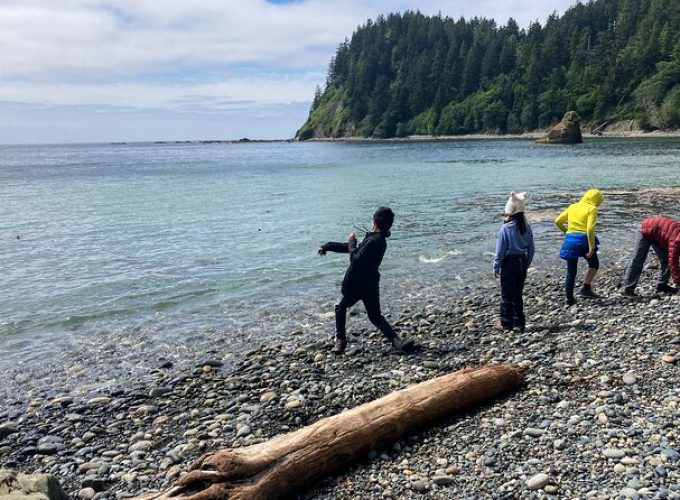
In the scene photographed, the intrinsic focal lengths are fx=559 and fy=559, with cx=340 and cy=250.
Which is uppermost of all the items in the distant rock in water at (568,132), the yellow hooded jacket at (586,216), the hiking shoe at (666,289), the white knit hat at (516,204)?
the distant rock in water at (568,132)

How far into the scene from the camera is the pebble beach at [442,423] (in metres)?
5.81

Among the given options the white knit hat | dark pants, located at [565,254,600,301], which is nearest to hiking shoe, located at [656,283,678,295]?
dark pants, located at [565,254,600,301]

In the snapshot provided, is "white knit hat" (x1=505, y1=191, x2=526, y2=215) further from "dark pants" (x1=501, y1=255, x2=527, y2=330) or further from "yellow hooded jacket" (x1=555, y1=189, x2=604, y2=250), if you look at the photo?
"yellow hooded jacket" (x1=555, y1=189, x2=604, y2=250)

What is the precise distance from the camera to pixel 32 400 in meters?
9.86

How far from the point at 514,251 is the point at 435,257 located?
10202 mm

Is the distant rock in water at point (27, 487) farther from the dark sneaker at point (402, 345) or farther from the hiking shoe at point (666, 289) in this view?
the hiking shoe at point (666, 289)

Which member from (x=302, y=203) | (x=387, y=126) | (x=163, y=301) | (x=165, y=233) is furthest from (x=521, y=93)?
(x=163, y=301)

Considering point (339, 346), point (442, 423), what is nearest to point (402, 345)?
point (339, 346)

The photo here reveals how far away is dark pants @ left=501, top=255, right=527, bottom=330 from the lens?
10.4 metres

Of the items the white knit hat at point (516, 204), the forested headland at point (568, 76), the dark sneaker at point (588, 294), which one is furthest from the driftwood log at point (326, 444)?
the forested headland at point (568, 76)

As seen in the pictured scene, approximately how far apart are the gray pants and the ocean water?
16.4 ft

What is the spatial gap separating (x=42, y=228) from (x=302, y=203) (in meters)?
16.7

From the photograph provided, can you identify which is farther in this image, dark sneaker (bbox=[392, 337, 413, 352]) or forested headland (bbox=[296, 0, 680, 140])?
forested headland (bbox=[296, 0, 680, 140])

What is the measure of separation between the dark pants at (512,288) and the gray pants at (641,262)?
124 inches
